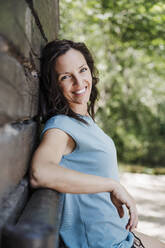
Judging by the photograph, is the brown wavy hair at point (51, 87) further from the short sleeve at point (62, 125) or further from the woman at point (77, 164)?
the short sleeve at point (62, 125)

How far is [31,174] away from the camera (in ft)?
4.01

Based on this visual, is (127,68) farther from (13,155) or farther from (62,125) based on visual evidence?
(13,155)

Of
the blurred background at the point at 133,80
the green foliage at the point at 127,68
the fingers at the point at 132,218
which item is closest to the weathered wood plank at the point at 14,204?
the fingers at the point at 132,218

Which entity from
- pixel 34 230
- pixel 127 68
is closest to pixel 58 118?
pixel 34 230

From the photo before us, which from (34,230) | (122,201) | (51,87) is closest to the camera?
(34,230)

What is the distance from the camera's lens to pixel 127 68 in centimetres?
830

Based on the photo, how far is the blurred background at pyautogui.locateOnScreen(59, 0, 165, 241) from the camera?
4.71 metres

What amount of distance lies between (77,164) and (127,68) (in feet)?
23.1

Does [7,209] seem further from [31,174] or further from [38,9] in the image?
[38,9]

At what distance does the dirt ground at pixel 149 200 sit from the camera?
354cm

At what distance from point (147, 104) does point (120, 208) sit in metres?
7.27

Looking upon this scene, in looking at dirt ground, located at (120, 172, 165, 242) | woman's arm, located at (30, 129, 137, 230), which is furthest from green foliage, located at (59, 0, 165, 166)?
woman's arm, located at (30, 129, 137, 230)

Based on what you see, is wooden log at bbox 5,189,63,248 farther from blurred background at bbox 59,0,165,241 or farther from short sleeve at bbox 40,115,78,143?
blurred background at bbox 59,0,165,241

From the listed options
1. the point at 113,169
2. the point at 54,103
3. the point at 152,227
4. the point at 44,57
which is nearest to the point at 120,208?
the point at 113,169
